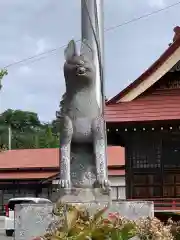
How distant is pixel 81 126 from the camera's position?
9617mm

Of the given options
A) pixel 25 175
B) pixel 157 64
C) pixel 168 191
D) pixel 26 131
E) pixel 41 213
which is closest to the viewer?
pixel 41 213

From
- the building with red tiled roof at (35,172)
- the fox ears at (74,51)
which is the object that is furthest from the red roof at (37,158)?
the fox ears at (74,51)

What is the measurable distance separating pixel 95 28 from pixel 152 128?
265 inches

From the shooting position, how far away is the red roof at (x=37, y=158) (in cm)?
3650

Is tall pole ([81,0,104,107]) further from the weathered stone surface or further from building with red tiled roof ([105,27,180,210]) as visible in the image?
building with red tiled roof ([105,27,180,210])

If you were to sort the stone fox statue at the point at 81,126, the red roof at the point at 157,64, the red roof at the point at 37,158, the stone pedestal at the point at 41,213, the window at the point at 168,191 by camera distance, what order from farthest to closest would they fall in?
the red roof at the point at 37,158 < the window at the point at 168,191 < the red roof at the point at 157,64 < the stone fox statue at the point at 81,126 < the stone pedestal at the point at 41,213

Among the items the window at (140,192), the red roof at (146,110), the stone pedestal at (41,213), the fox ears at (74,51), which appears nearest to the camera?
the stone pedestal at (41,213)

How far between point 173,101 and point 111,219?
44.6ft

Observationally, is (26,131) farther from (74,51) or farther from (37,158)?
(74,51)

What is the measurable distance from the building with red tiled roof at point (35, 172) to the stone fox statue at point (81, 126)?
2464cm

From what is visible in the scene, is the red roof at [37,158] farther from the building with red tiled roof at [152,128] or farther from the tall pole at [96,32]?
the tall pole at [96,32]

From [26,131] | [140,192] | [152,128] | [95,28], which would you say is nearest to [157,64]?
[152,128]

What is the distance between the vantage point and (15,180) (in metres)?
36.9

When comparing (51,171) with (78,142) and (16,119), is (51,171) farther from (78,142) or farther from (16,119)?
(16,119)
